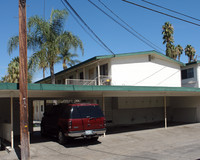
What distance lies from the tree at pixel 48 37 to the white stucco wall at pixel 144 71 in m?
4.15

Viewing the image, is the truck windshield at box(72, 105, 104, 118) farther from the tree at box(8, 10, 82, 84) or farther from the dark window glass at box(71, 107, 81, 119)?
the tree at box(8, 10, 82, 84)

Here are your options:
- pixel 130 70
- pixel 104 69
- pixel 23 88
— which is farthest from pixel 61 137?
pixel 130 70

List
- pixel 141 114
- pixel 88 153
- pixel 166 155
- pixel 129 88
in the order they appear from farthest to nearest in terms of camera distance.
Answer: pixel 141 114 < pixel 129 88 < pixel 88 153 < pixel 166 155

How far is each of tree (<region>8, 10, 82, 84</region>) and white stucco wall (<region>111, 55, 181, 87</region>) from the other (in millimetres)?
4148

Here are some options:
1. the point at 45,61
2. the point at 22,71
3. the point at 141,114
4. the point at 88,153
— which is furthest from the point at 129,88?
the point at 141,114

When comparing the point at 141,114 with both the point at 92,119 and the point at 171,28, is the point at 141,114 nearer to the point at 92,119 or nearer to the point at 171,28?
the point at 92,119

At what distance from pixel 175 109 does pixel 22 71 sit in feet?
65.7

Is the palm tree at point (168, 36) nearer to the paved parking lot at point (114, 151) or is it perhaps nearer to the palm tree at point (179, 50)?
Result: the palm tree at point (179, 50)

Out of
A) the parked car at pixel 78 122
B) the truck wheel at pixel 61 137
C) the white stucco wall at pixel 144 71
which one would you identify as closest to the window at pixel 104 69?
the white stucco wall at pixel 144 71

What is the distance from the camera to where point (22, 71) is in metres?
8.42

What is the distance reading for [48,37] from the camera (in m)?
19.3

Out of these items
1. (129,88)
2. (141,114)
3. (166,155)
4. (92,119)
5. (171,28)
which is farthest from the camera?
(171,28)

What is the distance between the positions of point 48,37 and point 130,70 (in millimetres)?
7934

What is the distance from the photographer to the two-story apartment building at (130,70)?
20578 millimetres
